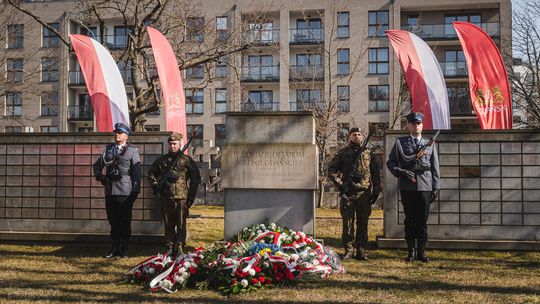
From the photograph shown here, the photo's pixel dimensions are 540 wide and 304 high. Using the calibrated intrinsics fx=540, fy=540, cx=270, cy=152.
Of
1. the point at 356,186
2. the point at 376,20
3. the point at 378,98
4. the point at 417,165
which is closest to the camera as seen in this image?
the point at 417,165

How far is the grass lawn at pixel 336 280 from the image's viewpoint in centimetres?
591

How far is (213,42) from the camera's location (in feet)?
73.4

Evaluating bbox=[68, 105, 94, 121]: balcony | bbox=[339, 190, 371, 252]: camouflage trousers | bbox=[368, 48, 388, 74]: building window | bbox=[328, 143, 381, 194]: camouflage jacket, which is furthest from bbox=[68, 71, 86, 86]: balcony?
bbox=[339, 190, 371, 252]: camouflage trousers

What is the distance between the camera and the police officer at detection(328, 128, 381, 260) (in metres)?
8.55

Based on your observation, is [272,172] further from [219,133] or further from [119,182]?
[219,133]

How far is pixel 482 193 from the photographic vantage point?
9711mm

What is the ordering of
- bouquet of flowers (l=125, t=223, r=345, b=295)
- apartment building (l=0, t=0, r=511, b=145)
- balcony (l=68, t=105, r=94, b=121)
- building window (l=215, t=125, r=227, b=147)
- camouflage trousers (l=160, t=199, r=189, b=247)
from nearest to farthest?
bouquet of flowers (l=125, t=223, r=345, b=295) < camouflage trousers (l=160, t=199, r=189, b=247) < apartment building (l=0, t=0, r=511, b=145) < building window (l=215, t=125, r=227, b=147) < balcony (l=68, t=105, r=94, b=121)

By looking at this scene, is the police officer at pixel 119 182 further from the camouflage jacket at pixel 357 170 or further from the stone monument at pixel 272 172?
the camouflage jacket at pixel 357 170

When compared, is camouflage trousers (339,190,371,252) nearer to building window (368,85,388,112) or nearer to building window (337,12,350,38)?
building window (368,85,388,112)

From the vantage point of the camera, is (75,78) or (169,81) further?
(75,78)

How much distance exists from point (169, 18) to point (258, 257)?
15384 mm

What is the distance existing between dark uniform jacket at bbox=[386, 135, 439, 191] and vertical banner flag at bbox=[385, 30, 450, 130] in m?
2.74

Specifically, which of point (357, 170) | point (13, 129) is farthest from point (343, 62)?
point (357, 170)

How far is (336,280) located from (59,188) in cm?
611
